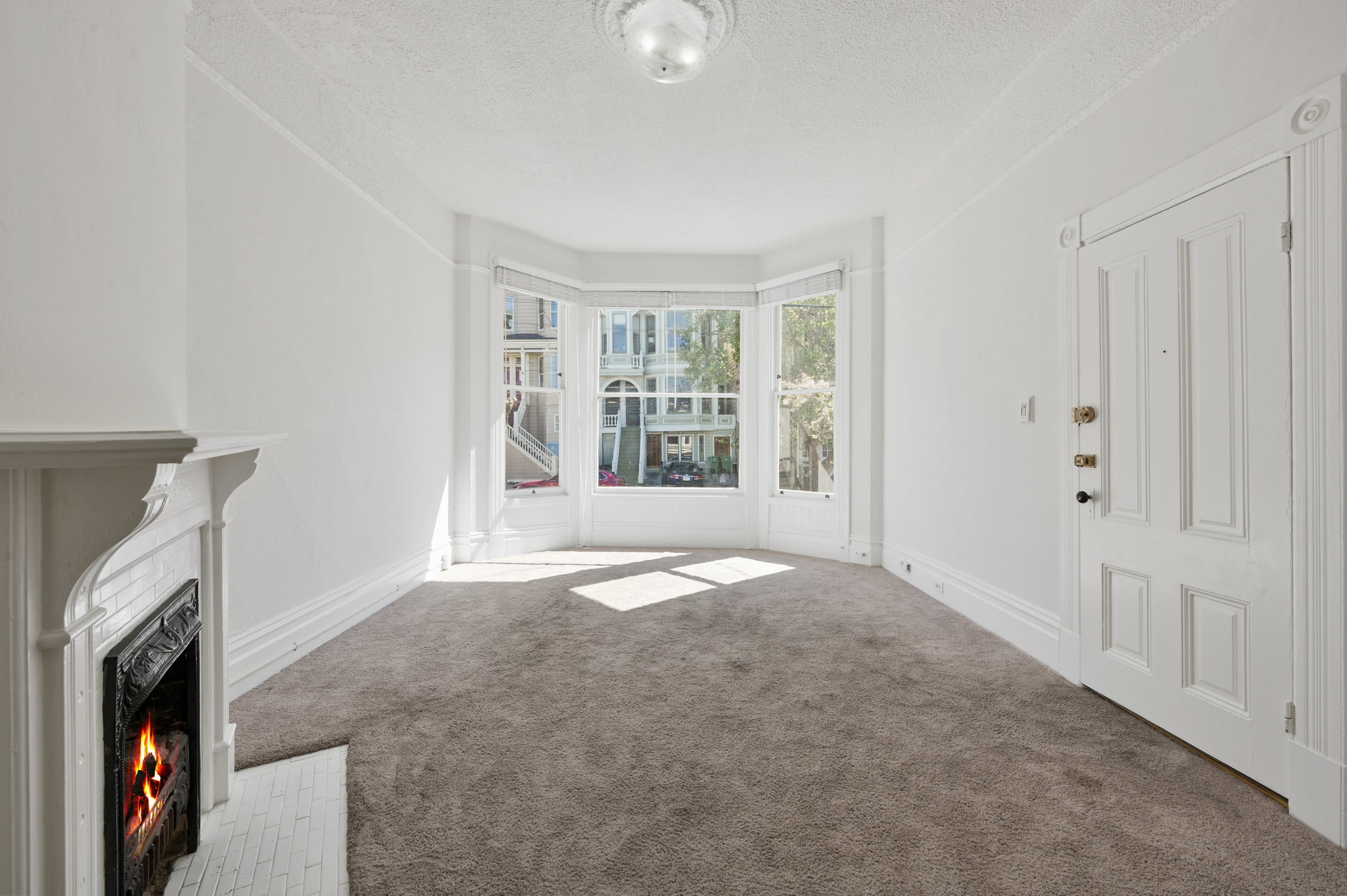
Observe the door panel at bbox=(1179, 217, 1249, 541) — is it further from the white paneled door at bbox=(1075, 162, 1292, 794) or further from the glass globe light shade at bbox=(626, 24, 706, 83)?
the glass globe light shade at bbox=(626, 24, 706, 83)

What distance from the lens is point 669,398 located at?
19.2 feet

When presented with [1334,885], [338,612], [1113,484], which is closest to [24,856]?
[338,612]

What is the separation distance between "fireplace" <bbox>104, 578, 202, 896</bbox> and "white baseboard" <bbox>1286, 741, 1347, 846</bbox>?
9.43 feet

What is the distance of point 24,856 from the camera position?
1.00 meters

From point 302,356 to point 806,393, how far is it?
3862mm

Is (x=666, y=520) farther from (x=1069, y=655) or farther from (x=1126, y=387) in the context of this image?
(x=1126, y=387)

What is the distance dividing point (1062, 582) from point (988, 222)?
1929 mm

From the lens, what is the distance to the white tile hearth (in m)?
1.48

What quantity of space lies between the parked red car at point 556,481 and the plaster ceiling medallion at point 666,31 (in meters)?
3.53

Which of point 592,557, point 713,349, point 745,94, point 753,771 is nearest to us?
point 753,771

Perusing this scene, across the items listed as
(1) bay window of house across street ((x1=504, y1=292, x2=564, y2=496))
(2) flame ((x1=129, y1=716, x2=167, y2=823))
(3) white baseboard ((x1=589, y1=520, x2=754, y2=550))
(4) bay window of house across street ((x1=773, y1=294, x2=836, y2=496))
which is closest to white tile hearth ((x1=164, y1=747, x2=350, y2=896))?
(2) flame ((x1=129, y1=716, x2=167, y2=823))

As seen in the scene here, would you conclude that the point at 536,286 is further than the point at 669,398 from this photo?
No

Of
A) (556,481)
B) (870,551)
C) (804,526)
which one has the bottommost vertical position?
(870,551)

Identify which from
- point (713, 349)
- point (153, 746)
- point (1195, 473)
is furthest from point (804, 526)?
point (153, 746)
